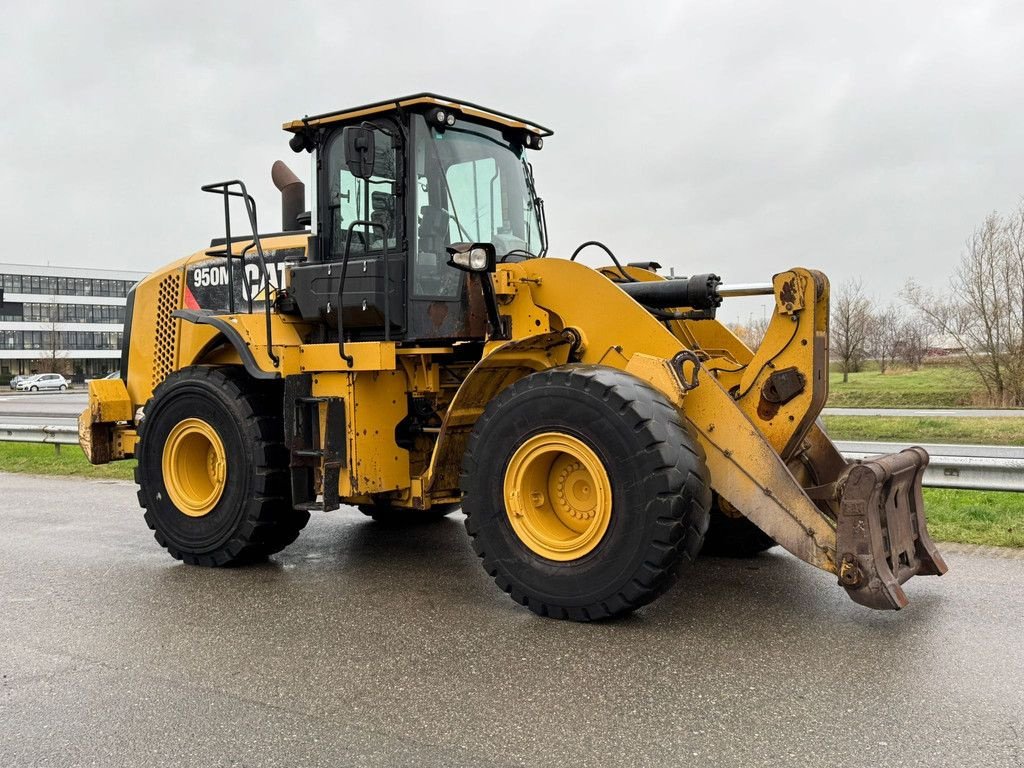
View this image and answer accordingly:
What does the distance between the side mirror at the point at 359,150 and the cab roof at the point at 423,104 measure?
0.62 m

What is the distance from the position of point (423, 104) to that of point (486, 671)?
3.61m

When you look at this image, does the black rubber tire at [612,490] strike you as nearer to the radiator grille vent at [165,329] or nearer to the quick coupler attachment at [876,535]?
the quick coupler attachment at [876,535]

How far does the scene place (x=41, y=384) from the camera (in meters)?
58.5

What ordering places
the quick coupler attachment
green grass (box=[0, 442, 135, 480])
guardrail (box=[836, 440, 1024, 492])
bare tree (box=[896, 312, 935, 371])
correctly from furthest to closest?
bare tree (box=[896, 312, 935, 371]) < green grass (box=[0, 442, 135, 480]) < guardrail (box=[836, 440, 1024, 492]) < the quick coupler attachment

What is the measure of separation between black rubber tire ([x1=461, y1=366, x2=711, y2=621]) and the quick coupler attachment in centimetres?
69

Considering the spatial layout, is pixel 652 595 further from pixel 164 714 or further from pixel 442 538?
pixel 442 538

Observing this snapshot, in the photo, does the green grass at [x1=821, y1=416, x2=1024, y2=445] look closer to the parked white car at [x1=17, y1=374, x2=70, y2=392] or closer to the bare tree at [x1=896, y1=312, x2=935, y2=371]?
the bare tree at [x1=896, y1=312, x2=935, y2=371]

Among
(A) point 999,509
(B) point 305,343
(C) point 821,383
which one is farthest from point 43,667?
(A) point 999,509

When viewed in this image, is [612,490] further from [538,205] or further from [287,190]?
[287,190]

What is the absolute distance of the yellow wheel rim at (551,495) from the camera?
5102 millimetres

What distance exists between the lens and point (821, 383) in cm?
511

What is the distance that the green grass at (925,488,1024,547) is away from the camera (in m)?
6.94

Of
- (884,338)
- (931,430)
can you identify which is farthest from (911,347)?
(931,430)

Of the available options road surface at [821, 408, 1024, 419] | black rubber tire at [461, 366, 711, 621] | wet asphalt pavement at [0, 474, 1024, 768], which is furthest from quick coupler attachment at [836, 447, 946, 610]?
road surface at [821, 408, 1024, 419]
